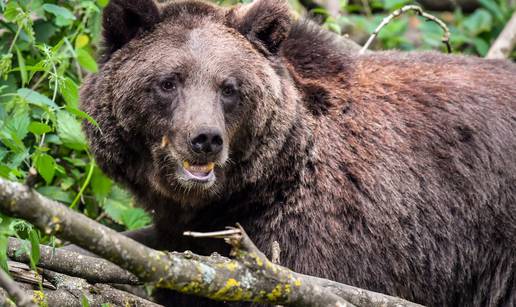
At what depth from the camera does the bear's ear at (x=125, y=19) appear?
308 inches

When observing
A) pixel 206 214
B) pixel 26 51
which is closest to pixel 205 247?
pixel 206 214

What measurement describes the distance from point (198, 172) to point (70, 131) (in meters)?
1.47

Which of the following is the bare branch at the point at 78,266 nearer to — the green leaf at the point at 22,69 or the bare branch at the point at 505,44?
the green leaf at the point at 22,69

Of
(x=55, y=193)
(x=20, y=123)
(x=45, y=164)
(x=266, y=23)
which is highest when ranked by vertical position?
(x=266, y=23)

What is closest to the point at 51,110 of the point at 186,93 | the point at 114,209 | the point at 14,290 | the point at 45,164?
the point at 45,164

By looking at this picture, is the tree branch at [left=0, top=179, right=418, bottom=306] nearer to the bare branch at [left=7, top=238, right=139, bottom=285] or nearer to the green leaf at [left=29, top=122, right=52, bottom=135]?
the bare branch at [left=7, top=238, right=139, bottom=285]

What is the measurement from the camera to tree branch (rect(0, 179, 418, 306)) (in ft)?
15.3

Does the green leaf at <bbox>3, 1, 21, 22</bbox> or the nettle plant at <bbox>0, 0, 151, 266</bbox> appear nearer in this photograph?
the nettle plant at <bbox>0, 0, 151, 266</bbox>

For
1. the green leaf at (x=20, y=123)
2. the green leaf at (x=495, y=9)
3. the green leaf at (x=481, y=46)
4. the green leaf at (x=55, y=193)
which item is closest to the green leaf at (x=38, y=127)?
the green leaf at (x=20, y=123)

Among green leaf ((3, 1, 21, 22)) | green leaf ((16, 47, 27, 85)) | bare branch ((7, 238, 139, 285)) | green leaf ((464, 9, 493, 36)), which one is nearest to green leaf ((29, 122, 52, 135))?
green leaf ((16, 47, 27, 85))

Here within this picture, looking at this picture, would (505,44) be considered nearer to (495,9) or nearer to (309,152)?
(495,9)

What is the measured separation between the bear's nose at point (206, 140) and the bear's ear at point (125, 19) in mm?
1362

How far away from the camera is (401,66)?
873cm

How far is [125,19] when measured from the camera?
791cm
